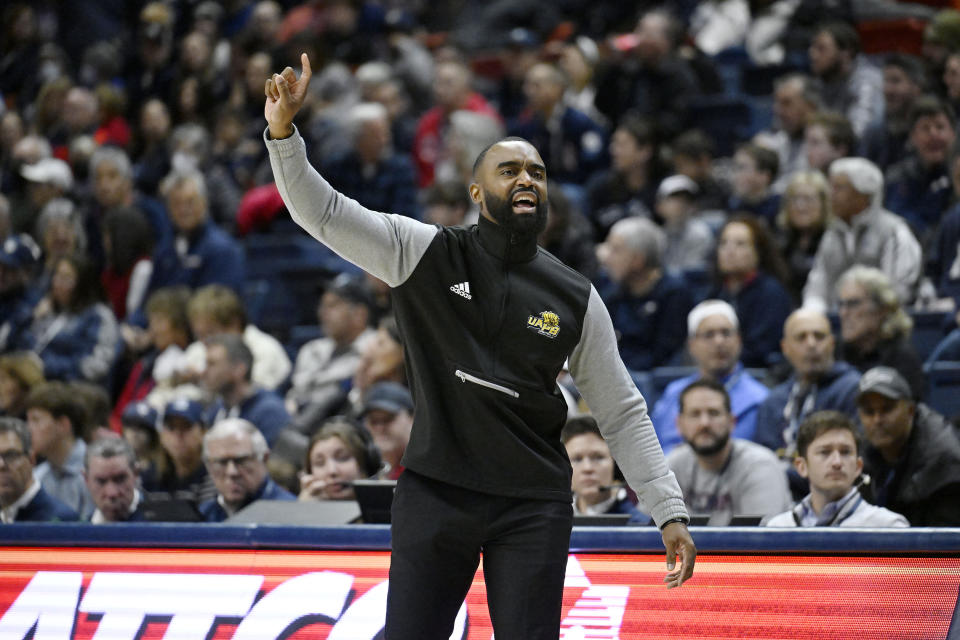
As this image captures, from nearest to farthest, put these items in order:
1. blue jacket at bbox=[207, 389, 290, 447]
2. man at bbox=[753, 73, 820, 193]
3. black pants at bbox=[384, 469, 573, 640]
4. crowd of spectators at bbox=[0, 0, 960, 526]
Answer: black pants at bbox=[384, 469, 573, 640] → crowd of spectators at bbox=[0, 0, 960, 526] → blue jacket at bbox=[207, 389, 290, 447] → man at bbox=[753, 73, 820, 193]

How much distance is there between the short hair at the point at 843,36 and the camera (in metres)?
9.22

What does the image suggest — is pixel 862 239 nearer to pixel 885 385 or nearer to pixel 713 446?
pixel 885 385

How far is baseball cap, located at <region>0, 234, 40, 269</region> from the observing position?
30.2ft

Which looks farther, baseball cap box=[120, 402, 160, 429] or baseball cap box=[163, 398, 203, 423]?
baseball cap box=[120, 402, 160, 429]

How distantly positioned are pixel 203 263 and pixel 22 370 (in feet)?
5.76

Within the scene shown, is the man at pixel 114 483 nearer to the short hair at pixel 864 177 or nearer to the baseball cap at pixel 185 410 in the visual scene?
the baseball cap at pixel 185 410

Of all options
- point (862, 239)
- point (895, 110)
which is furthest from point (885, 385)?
point (895, 110)

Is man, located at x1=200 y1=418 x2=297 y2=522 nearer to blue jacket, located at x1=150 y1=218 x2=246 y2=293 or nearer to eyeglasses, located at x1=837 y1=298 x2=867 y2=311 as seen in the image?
eyeglasses, located at x1=837 y1=298 x2=867 y2=311

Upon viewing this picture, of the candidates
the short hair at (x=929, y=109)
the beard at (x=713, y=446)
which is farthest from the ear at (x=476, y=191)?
the short hair at (x=929, y=109)

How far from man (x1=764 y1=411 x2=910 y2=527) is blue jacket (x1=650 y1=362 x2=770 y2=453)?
1.44m

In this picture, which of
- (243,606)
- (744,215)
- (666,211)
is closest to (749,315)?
(744,215)

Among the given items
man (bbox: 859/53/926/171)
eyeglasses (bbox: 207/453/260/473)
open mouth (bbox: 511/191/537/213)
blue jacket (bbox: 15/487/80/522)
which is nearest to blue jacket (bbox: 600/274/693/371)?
man (bbox: 859/53/926/171)

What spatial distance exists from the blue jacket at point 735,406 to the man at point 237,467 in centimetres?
188

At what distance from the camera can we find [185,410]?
22.3 ft
